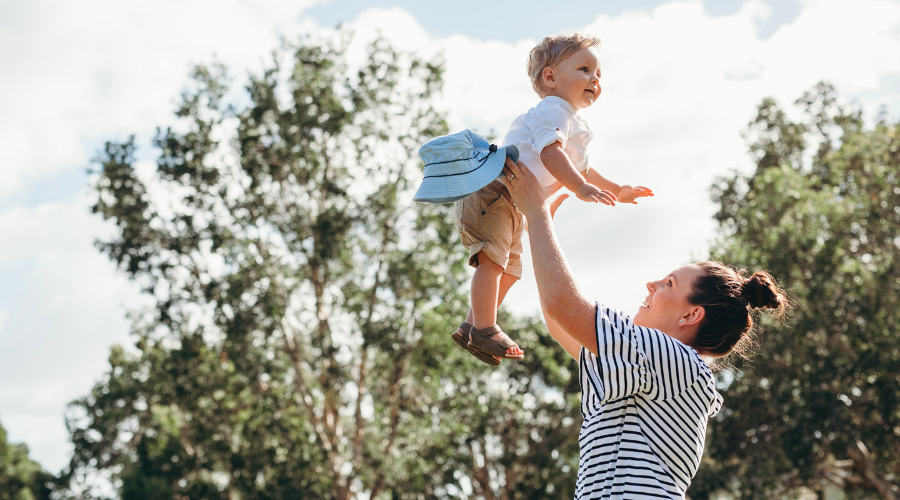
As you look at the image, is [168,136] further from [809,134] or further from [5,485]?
[5,485]

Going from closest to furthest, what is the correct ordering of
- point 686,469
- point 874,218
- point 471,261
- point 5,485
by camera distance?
1. point 686,469
2. point 471,261
3. point 874,218
4. point 5,485

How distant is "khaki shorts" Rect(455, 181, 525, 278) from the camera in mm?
3016

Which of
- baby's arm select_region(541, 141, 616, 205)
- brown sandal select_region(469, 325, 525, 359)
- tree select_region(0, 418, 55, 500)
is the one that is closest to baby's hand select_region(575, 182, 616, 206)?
baby's arm select_region(541, 141, 616, 205)

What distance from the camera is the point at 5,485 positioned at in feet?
132

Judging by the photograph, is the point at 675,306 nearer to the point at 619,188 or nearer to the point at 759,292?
the point at 759,292

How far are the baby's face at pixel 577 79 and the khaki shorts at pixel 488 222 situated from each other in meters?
0.45

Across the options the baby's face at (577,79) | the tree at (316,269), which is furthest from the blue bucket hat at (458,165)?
the tree at (316,269)

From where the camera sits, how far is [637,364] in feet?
7.25

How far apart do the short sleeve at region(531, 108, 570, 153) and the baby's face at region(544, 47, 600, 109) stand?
0.50ft

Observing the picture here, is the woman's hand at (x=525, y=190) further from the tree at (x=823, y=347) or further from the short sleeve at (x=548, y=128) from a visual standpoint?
the tree at (x=823, y=347)

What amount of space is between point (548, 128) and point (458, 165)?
352 mm

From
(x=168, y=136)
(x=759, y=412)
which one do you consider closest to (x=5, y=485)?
(x=168, y=136)

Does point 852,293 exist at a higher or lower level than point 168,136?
lower

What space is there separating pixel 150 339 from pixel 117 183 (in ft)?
12.2
